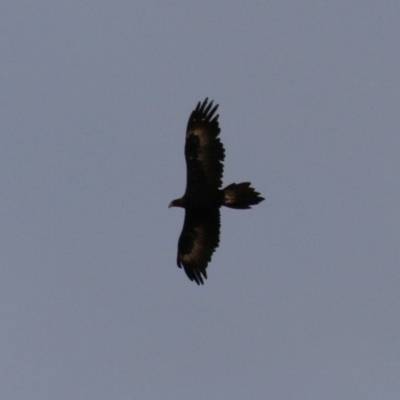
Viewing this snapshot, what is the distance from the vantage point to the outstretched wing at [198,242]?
110 feet

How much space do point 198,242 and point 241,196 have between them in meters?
2.41

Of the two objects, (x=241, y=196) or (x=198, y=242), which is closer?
(x=241, y=196)

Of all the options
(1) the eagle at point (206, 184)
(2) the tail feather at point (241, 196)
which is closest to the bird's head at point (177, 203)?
(1) the eagle at point (206, 184)

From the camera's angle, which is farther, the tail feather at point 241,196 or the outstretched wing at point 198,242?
the outstretched wing at point 198,242

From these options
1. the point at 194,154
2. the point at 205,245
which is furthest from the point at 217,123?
the point at 205,245

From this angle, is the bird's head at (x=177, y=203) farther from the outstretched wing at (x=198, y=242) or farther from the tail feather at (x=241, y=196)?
the tail feather at (x=241, y=196)

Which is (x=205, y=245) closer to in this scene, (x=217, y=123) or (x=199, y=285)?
(x=199, y=285)

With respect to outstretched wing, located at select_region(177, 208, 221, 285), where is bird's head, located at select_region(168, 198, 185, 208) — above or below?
above

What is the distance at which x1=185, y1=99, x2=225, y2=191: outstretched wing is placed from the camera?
32.8 m

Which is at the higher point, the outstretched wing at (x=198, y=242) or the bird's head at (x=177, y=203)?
the bird's head at (x=177, y=203)

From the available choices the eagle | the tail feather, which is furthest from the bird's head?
the tail feather

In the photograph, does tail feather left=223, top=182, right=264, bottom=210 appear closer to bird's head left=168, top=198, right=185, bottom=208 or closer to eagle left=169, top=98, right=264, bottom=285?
eagle left=169, top=98, right=264, bottom=285

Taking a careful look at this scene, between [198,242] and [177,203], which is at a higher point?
[177,203]

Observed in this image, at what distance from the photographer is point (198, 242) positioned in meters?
33.9
